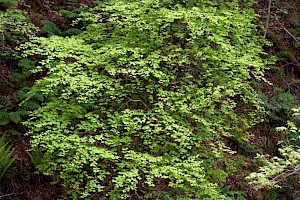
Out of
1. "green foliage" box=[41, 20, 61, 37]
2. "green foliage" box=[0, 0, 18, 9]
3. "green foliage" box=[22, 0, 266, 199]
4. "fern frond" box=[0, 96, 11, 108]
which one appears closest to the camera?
"green foliage" box=[22, 0, 266, 199]

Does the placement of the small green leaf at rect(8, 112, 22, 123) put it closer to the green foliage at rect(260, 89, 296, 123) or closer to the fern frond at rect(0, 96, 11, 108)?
the fern frond at rect(0, 96, 11, 108)

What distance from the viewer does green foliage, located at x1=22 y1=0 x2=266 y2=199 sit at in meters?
3.90

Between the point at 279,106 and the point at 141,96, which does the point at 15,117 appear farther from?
the point at 279,106

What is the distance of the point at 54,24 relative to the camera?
7.11m

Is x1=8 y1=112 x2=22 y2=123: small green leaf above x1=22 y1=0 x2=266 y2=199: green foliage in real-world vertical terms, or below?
below

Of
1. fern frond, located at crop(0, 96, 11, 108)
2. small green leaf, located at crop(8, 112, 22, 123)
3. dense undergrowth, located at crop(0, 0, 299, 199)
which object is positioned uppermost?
dense undergrowth, located at crop(0, 0, 299, 199)

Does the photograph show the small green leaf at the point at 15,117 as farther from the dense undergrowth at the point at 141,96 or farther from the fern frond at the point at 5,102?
the dense undergrowth at the point at 141,96

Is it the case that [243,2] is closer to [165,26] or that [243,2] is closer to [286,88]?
[165,26]

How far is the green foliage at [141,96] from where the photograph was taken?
154 inches

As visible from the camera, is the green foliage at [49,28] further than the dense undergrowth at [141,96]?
Yes

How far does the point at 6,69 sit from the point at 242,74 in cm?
422

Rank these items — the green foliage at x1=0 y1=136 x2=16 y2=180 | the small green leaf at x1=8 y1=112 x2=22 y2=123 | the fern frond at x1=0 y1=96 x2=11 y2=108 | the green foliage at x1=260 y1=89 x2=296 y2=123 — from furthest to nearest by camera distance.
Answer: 1. the green foliage at x1=260 y1=89 x2=296 y2=123
2. the fern frond at x1=0 y1=96 x2=11 y2=108
3. the small green leaf at x1=8 y1=112 x2=22 y2=123
4. the green foliage at x1=0 y1=136 x2=16 y2=180

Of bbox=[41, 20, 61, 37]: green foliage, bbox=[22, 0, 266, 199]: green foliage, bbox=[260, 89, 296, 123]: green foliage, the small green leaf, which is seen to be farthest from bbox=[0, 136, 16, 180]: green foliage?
bbox=[260, 89, 296, 123]: green foliage

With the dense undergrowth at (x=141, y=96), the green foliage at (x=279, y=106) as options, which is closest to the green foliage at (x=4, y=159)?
the dense undergrowth at (x=141, y=96)
